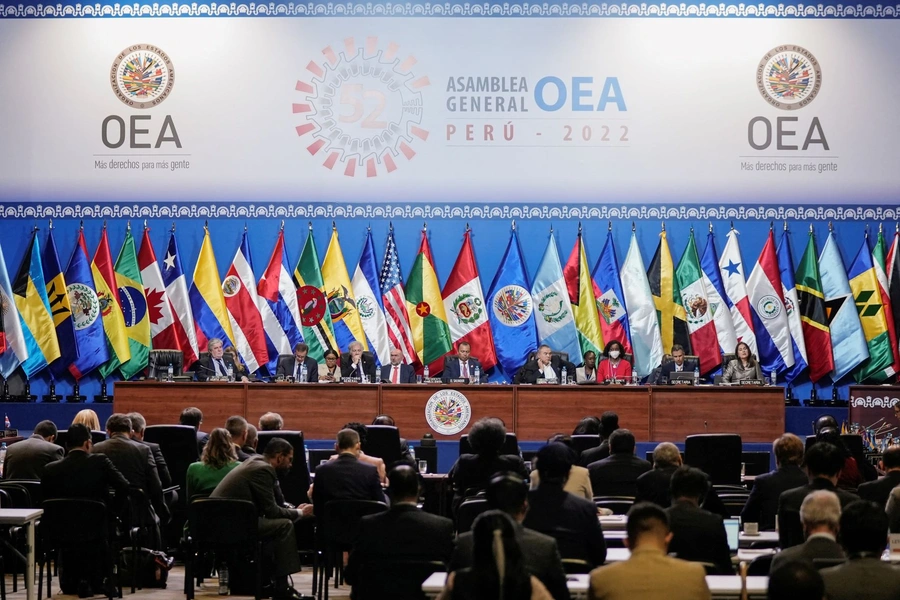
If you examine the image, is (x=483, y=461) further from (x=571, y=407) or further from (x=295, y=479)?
(x=571, y=407)

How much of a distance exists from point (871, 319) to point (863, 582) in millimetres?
11553

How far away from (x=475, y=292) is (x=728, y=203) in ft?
12.2

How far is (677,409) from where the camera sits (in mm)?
13242

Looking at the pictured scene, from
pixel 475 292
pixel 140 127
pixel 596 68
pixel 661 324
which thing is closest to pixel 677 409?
pixel 661 324

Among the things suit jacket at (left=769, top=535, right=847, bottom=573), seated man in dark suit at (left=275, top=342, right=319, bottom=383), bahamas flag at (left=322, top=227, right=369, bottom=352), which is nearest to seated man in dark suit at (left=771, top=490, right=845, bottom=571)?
suit jacket at (left=769, top=535, right=847, bottom=573)

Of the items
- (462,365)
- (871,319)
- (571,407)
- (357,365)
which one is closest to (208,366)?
(357,365)

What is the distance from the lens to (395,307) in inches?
603

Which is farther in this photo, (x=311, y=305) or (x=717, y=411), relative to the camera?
(x=311, y=305)

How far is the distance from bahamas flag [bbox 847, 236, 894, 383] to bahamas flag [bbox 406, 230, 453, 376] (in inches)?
216

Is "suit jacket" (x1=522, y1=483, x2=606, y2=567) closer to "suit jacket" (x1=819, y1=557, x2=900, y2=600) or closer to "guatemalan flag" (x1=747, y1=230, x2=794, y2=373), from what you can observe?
"suit jacket" (x1=819, y1=557, x2=900, y2=600)

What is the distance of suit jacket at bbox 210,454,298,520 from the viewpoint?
7.67m

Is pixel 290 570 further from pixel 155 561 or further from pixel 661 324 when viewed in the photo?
pixel 661 324

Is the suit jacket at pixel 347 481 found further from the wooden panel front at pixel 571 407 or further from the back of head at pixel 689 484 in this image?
the wooden panel front at pixel 571 407

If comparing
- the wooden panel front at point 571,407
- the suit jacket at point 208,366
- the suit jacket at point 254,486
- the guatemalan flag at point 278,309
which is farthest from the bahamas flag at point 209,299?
the suit jacket at point 254,486
